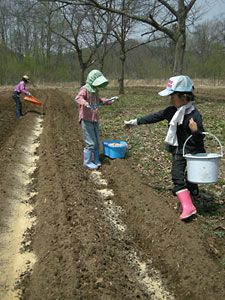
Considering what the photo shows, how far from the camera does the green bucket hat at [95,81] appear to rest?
693cm

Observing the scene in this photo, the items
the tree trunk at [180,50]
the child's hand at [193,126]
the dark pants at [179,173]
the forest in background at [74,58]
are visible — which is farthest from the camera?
the forest in background at [74,58]

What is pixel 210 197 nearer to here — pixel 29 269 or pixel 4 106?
pixel 29 269

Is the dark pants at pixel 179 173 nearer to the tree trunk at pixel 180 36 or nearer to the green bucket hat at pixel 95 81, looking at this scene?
the green bucket hat at pixel 95 81

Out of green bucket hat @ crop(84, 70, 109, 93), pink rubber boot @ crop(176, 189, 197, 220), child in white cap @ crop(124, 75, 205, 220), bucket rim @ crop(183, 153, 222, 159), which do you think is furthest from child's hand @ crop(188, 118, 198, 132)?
green bucket hat @ crop(84, 70, 109, 93)

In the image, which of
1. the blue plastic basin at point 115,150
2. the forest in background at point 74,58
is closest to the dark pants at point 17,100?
the blue plastic basin at point 115,150

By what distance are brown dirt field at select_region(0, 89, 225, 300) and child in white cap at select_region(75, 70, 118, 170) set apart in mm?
410

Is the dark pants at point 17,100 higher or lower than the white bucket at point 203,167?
lower

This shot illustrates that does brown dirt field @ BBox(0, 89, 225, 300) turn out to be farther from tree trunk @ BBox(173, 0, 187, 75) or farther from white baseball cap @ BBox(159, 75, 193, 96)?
tree trunk @ BBox(173, 0, 187, 75)

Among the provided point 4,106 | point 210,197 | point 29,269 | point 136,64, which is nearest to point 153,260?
point 29,269

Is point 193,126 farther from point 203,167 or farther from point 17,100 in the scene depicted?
point 17,100

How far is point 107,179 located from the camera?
23.1 feet

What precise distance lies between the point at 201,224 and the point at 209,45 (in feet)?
165

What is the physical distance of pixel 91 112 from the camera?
7355mm

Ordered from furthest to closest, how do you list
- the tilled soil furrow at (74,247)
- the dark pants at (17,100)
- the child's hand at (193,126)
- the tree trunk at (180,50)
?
1. the tree trunk at (180,50)
2. the dark pants at (17,100)
3. the child's hand at (193,126)
4. the tilled soil furrow at (74,247)
